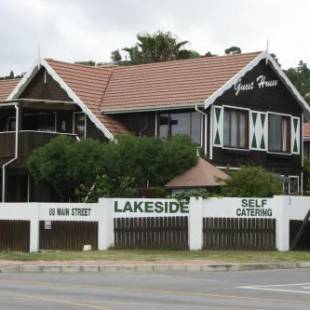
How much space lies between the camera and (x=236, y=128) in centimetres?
3797

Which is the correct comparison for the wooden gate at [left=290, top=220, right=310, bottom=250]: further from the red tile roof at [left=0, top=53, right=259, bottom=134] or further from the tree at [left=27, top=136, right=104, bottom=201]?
the red tile roof at [left=0, top=53, right=259, bottom=134]

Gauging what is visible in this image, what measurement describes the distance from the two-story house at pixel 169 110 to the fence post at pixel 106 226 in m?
8.68

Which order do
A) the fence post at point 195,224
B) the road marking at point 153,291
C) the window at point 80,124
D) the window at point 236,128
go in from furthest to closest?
the window at point 80,124
the window at point 236,128
the fence post at point 195,224
the road marking at point 153,291

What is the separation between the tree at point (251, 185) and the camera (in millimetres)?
30641

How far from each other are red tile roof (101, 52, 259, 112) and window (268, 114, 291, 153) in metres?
3.39

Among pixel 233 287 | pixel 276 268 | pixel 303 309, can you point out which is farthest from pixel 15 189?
pixel 303 309

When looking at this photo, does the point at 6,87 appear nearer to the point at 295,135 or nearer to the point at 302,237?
the point at 295,135

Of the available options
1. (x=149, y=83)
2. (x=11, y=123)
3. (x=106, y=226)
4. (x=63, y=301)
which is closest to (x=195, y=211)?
(x=106, y=226)

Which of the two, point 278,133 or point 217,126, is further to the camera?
point 278,133

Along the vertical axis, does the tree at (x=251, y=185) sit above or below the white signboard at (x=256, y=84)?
below

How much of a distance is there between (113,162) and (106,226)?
16.5 feet

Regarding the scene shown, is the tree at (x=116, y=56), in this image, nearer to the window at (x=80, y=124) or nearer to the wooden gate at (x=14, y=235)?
the window at (x=80, y=124)

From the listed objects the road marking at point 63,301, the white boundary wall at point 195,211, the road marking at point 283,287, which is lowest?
the road marking at point 283,287

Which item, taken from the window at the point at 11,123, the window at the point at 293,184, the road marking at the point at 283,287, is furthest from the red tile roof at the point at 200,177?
the road marking at the point at 283,287
